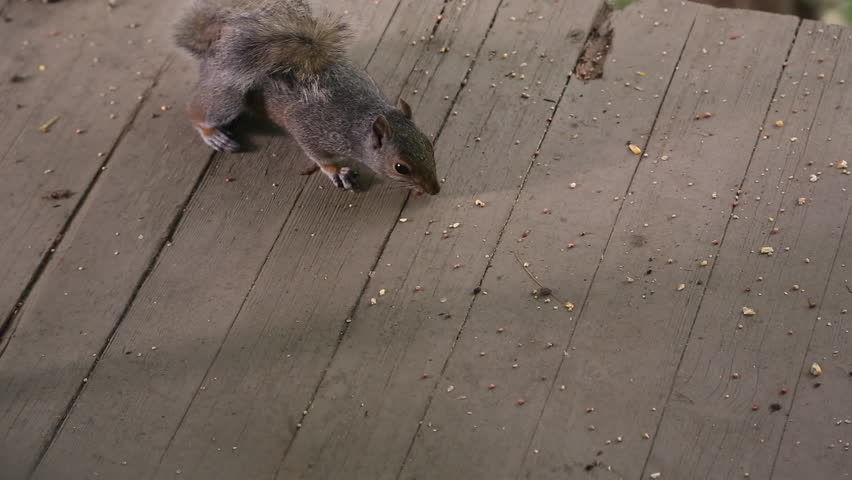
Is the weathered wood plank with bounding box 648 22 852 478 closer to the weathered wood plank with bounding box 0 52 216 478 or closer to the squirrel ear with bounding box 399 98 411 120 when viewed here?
the squirrel ear with bounding box 399 98 411 120

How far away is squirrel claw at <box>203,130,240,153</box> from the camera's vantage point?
2.98 metres

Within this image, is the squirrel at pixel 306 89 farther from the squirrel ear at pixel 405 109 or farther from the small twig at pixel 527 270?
the small twig at pixel 527 270

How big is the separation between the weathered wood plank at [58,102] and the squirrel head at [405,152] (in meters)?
0.89

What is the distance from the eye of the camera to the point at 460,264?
8.75ft

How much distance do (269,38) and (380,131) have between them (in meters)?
0.43

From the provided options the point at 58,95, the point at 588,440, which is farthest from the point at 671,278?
the point at 58,95

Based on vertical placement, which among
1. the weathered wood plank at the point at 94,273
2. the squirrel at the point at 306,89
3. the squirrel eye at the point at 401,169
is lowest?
the weathered wood plank at the point at 94,273

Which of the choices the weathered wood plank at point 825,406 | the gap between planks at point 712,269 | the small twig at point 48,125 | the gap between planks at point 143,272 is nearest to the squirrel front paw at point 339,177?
the gap between planks at point 143,272

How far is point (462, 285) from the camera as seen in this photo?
8.61 feet

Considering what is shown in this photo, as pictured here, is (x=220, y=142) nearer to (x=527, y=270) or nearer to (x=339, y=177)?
(x=339, y=177)

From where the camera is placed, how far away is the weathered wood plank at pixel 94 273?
247 centimetres

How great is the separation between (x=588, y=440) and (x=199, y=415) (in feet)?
3.19

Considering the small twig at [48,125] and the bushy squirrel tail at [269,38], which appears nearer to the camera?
the bushy squirrel tail at [269,38]

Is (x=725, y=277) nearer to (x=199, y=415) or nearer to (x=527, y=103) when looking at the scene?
(x=527, y=103)
